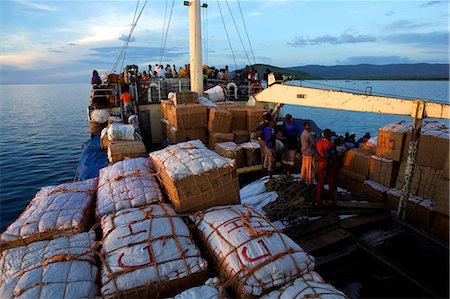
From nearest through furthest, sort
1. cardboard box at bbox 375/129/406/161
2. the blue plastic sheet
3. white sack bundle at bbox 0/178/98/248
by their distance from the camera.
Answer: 1. white sack bundle at bbox 0/178/98/248
2. cardboard box at bbox 375/129/406/161
3. the blue plastic sheet

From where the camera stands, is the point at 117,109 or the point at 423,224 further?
the point at 117,109

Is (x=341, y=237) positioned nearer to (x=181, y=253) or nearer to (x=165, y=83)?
(x=181, y=253)

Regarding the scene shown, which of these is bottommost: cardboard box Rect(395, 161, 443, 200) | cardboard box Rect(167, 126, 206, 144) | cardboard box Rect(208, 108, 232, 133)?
cardboard box Rect(395, 161, 443, 200)

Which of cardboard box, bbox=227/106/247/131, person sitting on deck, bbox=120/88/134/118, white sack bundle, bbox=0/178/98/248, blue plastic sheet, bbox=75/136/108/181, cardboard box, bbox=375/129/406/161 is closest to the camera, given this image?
white sack bundle, bbox=0/178/98/248

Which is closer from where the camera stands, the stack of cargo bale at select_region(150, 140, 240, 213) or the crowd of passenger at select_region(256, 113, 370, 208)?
the stack of cargo bale at select_region(150, 140, 240, 213)

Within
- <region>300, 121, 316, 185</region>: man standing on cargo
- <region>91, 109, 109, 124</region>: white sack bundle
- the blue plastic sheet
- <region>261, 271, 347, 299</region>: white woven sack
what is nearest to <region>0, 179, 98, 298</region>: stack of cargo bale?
<region>261, 271, 347, 299</region>: white woven sack

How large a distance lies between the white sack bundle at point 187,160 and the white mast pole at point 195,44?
27.4 feet

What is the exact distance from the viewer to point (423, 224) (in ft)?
22.1

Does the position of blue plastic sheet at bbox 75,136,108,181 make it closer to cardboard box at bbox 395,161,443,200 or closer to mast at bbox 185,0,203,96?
mast at bbox 185,0,203,96

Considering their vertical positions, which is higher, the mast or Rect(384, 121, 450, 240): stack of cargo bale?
the mast

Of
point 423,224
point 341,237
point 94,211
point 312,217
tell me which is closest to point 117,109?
point 94,211

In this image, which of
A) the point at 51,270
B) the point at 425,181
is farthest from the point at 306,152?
the point at 51,270

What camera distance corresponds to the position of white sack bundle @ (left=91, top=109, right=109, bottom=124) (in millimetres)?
12719

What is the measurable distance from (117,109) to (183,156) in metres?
Answer: 10.00
